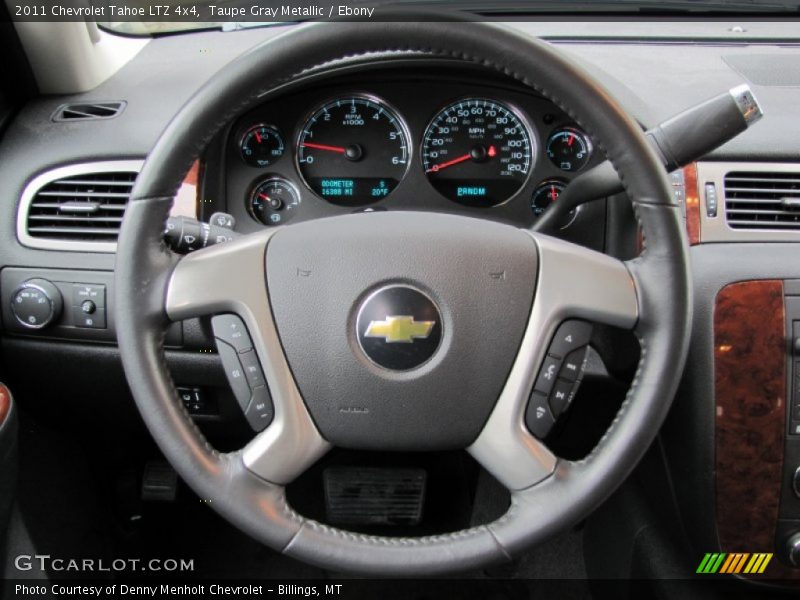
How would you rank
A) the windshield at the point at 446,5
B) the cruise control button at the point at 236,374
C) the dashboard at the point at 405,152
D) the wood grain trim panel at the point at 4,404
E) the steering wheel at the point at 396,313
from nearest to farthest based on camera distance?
1. the steering wheel at the point at 396,313
2. the cruise control button at the point at 236,374
3. the wood grain trim panel at the point at 4,404
4. the dashboard at the point at 405,152
5. the windshield at the point at 446,5

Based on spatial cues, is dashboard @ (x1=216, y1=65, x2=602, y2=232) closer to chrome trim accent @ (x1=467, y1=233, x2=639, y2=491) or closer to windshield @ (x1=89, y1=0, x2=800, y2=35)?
windshield @ (x1=89, y1=0, x2=800, y2=35)

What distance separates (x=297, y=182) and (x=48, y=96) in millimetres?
575

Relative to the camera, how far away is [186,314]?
1.09 m

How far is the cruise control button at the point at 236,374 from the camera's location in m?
1.12

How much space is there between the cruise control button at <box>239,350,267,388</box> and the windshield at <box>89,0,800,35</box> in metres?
0.96

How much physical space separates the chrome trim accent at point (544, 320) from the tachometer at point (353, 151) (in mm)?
639

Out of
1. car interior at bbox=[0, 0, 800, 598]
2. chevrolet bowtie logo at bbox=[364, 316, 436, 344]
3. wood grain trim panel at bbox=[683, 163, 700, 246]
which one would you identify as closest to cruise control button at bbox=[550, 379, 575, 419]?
car interior at bbox=[0, 0, 800, 598]

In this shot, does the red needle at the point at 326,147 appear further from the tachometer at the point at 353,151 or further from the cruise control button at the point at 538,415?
the cruise control button at the point at 538,415

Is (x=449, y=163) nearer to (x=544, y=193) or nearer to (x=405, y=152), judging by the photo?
(x=405, y=152)

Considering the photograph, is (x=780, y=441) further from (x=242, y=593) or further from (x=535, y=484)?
(x=242, y=593)

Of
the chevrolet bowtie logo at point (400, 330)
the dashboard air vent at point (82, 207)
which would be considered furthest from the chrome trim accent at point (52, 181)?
the chevrolet bowtie logo at point (400, 330)

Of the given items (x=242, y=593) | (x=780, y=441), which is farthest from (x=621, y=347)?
(x=242, y=593)

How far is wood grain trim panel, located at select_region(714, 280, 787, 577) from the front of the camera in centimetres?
148

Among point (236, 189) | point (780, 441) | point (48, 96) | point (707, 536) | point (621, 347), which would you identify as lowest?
point (707, 536)
